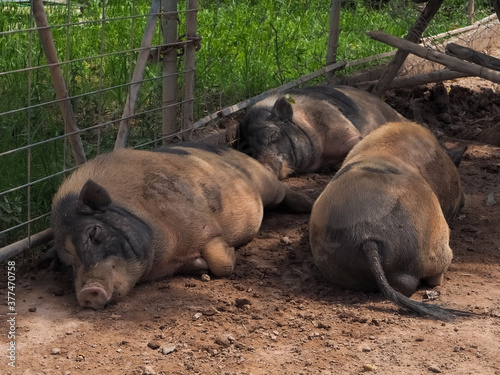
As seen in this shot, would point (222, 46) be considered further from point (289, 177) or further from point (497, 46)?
point (497, 46)

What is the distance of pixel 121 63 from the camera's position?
656 cm

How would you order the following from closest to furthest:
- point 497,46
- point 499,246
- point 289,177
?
1. point 499,246
2. point 289,177
3. point 497,46

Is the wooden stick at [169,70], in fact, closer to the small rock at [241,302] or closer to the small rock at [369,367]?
the small rock at [241,302]

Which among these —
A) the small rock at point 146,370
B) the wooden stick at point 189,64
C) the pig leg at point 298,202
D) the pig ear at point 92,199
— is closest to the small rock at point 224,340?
the small rock at point 146,370

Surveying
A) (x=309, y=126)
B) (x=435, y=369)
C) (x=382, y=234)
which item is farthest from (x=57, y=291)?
(x=309, y=126)

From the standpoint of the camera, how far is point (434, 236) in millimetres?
4160

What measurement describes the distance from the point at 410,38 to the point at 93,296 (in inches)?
179

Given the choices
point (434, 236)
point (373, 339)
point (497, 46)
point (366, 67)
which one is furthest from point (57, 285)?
point (497, 46)

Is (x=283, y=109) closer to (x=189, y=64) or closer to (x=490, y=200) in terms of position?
(x=189, y=64)

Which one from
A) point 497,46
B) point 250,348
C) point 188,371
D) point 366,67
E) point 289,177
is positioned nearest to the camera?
point 188,371

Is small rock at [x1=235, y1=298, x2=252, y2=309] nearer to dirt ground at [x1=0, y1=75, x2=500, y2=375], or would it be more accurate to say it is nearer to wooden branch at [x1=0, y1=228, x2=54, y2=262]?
dirt ground at [x1=0, y1=75, x2=500, y2=375]

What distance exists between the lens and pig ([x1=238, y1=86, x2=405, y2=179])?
268 inches

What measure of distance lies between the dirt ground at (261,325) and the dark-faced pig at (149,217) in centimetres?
13

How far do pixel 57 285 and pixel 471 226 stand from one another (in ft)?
9.07
